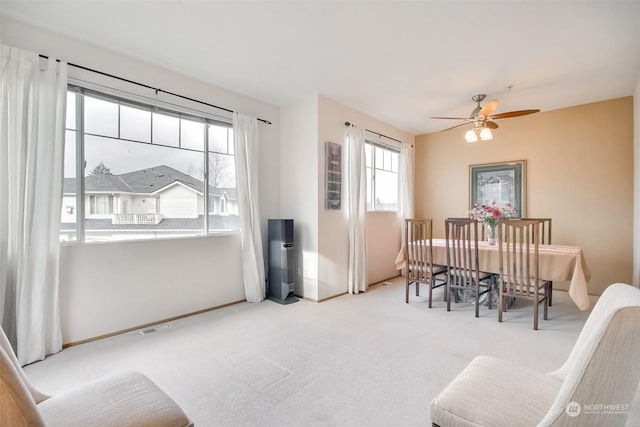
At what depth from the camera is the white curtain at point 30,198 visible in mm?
2324

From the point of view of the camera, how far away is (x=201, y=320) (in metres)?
3.31

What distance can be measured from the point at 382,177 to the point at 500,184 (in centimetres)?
191

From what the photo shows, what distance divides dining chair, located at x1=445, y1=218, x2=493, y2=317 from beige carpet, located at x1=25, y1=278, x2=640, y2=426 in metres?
0.31

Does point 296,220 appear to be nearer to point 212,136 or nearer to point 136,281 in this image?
point 212,136

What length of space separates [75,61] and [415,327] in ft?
13.2

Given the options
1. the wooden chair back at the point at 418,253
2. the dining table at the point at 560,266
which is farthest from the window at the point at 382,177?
the dining table at the point at 560,266

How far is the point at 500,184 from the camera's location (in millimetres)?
5023

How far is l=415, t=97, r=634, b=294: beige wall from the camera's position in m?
4.07

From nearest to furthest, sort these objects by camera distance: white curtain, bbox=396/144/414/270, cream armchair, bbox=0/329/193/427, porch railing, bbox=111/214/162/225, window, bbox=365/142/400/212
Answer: cream armchair, bbox=0/329/193/427, porch railing, bbox=111/214/162/225, window, bbox=365/142/400/212, white curtain, bbox=396/144/414/270

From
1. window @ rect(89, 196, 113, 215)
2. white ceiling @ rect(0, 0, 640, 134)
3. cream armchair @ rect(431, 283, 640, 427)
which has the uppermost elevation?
white ceiling @ rect(0, 0, 640, 134)

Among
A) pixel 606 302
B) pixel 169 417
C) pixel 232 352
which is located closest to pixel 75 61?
pixel 232 352

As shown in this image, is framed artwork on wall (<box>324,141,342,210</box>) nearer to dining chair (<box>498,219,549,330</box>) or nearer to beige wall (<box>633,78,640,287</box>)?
dining chair (<box>498,219,549,330</box>)

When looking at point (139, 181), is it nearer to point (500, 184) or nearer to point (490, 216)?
point (490, 216)

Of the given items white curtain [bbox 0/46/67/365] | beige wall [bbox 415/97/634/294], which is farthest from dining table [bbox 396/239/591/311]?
white curtain [bbox 0/46/67/365]
